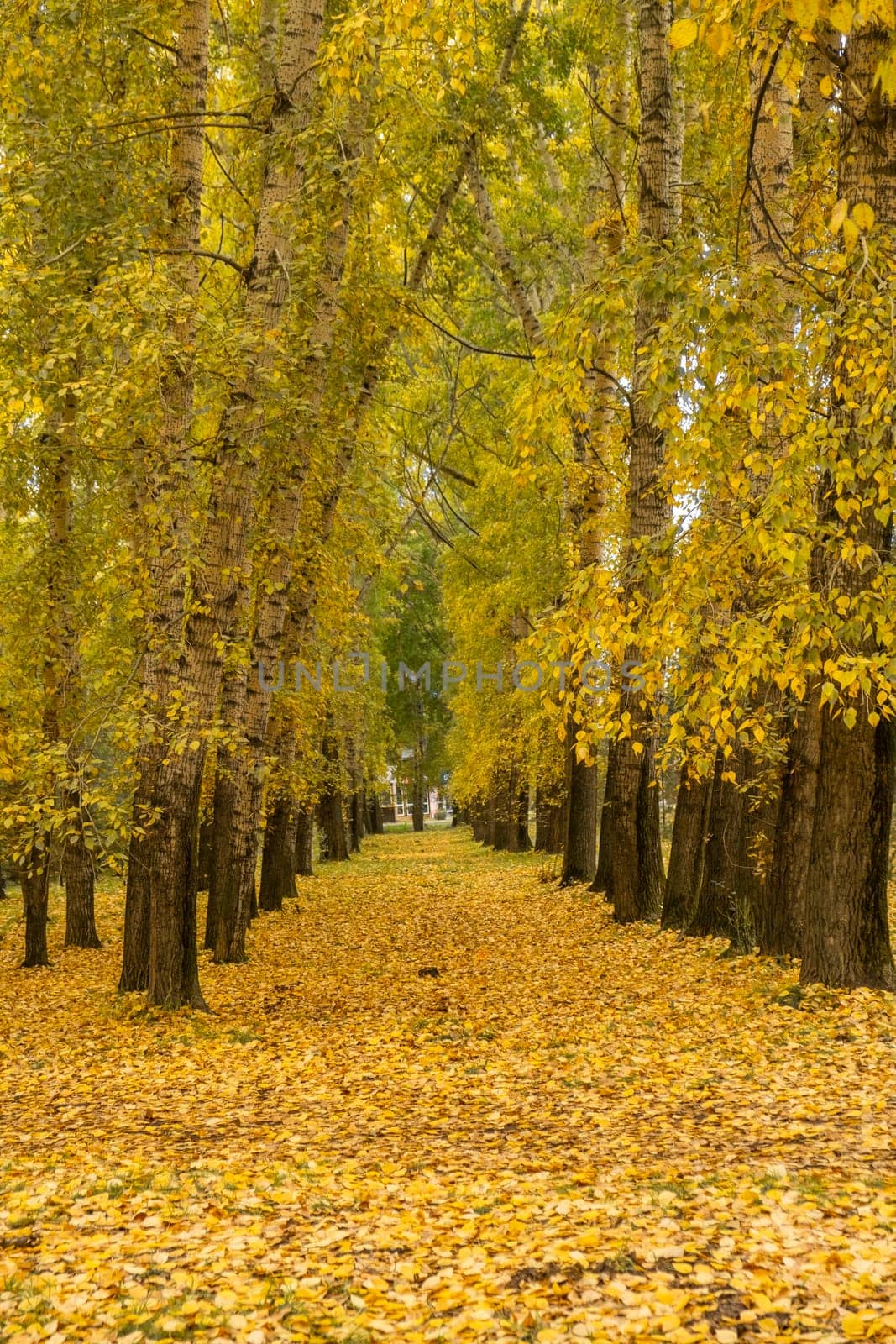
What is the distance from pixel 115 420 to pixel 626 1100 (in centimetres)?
610

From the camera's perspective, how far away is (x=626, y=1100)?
6.94 meters

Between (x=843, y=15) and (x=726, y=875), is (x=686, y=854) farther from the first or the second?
(x=843, y=15)

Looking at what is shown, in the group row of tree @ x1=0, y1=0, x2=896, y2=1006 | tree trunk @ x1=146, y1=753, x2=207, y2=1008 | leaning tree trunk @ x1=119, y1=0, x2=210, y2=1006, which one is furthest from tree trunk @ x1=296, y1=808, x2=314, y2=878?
tree trunk @ x1=146, y1=753, x2=207, y2=1008

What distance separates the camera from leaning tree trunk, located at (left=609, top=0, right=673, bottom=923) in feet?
40.4

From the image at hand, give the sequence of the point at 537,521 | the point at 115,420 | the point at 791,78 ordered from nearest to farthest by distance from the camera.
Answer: the point at 791,78 < the point at 115,420 < the point at 537,521

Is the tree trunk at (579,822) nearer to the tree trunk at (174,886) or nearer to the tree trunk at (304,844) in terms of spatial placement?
the tree trunk at (304,844)

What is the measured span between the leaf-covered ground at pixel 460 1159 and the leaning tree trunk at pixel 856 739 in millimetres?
432

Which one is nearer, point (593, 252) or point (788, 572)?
point (788, 572)

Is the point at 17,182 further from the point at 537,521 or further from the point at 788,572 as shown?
the point at 537,521

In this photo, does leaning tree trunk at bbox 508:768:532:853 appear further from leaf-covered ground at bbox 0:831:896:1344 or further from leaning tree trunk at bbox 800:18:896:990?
leaning tree trunk at bbox 800:18:896:990

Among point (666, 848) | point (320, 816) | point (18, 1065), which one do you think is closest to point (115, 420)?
point (18, 1065)

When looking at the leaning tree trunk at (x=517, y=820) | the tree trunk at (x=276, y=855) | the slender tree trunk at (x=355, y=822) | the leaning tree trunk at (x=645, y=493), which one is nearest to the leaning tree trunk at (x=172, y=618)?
the leaning tree trunk at (x=645, y=493)

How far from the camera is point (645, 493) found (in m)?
11.1

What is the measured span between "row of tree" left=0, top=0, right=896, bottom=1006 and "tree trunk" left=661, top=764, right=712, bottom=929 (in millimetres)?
58
